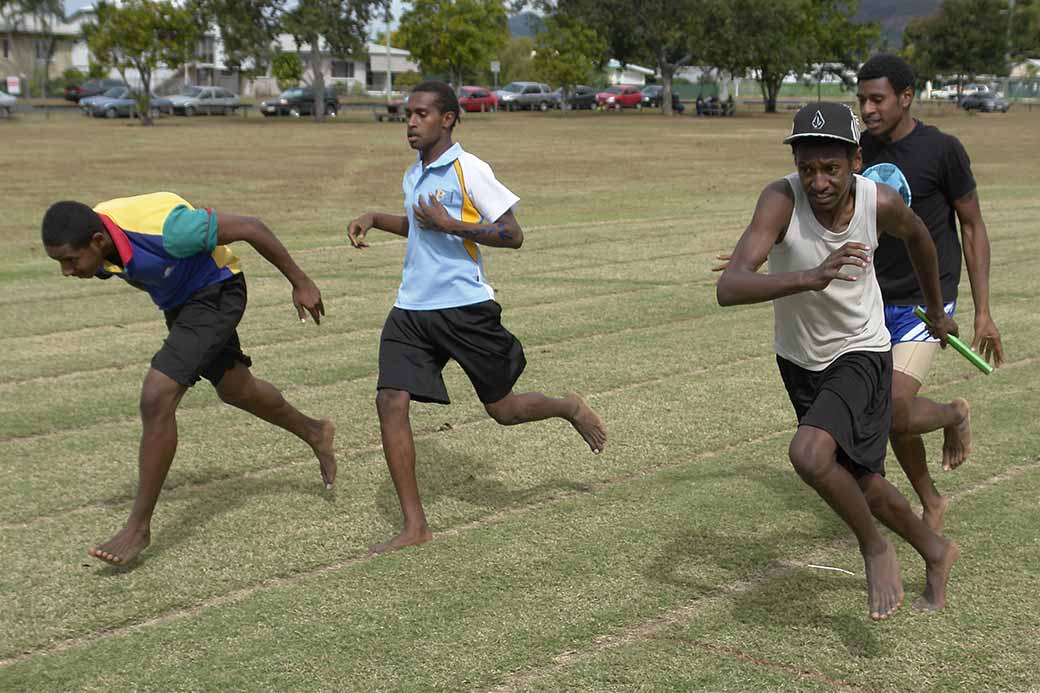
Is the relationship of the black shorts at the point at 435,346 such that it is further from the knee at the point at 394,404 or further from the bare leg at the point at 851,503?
the bare leg at the point at 851,503

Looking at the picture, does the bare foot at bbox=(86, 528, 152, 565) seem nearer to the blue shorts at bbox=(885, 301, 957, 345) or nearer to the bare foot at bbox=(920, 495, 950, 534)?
the blue shorts at bbox=(885, 301, 957, 345)

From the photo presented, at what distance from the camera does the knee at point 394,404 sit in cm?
598

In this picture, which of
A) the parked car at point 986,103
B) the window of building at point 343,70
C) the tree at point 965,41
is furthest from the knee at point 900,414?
the window of building at point 343,70

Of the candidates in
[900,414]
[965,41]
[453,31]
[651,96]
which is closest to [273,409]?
[900,414]

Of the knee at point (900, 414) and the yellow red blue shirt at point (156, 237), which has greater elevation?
the yellow red blue shirt at point (156, 237)

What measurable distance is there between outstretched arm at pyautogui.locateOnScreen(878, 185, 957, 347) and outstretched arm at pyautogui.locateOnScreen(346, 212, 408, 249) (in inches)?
91.0

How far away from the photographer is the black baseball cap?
14.8 ft

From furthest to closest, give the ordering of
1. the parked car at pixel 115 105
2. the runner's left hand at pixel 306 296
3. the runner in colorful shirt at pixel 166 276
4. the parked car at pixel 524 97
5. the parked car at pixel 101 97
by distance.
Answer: the parked car at pixel 524 97
the parked car at pixel 101 97
the parked car at pixel 115 105
the runner's left hand at pixel 306 296
the runner in colorful shirt at pixel 166 276

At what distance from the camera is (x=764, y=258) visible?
4.54m

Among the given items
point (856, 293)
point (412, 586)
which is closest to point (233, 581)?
point (412, 586)

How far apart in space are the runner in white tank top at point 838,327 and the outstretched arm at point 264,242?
7.29ft

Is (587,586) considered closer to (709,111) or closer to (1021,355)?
(1021,355)

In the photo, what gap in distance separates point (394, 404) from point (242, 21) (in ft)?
193

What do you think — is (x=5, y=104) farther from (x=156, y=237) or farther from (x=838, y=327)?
(x=838, y=327)
